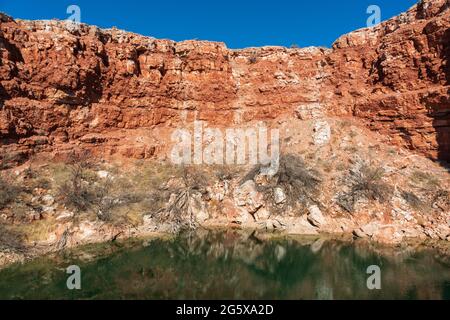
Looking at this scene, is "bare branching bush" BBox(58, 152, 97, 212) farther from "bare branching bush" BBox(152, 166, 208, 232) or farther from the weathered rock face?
"bare branching bush" BBox(152, 166, 208, 232)

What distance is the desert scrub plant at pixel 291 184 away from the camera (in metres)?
18.0

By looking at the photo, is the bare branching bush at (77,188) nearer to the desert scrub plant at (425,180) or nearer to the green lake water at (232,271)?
the green lake water at (232,271)

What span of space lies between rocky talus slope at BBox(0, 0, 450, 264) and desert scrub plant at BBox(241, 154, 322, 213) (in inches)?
2.9

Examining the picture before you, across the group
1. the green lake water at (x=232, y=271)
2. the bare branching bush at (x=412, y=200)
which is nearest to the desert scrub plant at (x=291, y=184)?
the green lake water at (x=232, y=271)

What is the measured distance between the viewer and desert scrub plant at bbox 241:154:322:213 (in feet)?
58.9

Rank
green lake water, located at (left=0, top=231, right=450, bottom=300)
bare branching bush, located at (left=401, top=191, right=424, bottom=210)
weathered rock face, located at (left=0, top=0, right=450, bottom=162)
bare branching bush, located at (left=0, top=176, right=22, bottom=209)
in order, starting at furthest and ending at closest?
weathered rock face, located at (left=0, top=0, right=450, bottom=162), bare branching bush, located at (left=401, top=191, right=424, bottom=210), bare branching bush, located at (left=0, top=176, right=22, bottom=209), green lake water, located at (left=0, top=231, right=450, bottom=300)

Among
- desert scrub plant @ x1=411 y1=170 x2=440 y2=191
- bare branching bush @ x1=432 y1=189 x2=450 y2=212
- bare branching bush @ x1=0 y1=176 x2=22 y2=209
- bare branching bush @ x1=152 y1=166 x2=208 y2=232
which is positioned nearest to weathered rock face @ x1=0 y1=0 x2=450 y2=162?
bare branching bush @ x1=0 y1=176 x2=22 y2=209

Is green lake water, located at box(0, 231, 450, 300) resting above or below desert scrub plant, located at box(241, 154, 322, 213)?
below

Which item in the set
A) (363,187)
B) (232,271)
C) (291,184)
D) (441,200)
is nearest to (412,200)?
(441,200)

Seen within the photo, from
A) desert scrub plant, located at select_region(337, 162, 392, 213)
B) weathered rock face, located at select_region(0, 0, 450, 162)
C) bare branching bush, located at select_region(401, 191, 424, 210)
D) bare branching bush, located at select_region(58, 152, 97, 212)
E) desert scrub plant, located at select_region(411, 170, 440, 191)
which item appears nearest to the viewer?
bare branching bush, located at select_region(58, 152, 97, 212)

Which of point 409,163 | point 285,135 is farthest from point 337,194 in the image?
point 285,135

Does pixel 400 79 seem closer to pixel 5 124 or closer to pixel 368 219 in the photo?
pixel 368 219

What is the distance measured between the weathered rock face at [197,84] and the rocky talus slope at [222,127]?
0.07 metres

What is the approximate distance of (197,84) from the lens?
24672mm
